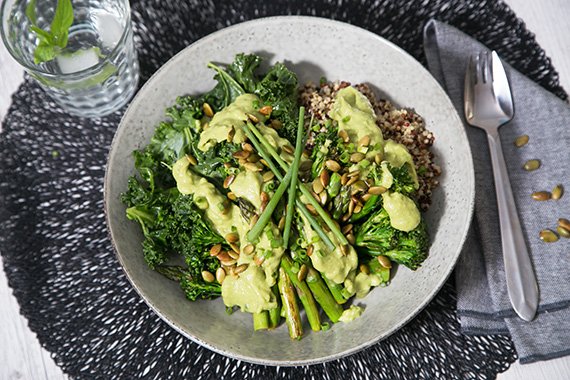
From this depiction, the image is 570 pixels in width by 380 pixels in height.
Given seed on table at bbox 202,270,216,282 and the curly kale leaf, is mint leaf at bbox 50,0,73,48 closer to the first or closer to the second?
seed on table at bbox 202,270,216,282

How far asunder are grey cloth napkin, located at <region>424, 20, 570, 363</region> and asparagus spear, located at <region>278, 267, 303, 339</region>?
29.3 inches

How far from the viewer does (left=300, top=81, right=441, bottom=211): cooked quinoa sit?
8.79ft

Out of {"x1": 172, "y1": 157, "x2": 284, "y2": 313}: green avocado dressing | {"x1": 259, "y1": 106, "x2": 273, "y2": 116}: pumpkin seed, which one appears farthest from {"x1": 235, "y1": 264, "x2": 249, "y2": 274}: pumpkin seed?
{"x1": 259, "y1": 106, "x2": 273, "y2": 116}: pumpkin seed

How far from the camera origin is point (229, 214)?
8.20ft

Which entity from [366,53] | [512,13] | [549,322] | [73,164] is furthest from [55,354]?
[512,13]

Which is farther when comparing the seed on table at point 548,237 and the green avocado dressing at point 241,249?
the seed on table at point 548,237

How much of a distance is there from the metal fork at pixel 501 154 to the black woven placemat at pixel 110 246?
229 mm

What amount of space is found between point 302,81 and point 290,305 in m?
1.08

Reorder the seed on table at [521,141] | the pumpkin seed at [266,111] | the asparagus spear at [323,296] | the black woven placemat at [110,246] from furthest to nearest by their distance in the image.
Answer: the seed on table at [521,141], the black woven placemat at [110,246], the pumpkin seed at [266,111], the asparagus spear at [323,296]

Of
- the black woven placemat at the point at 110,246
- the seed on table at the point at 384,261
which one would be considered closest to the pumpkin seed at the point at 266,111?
the seed on table at the point at 384,261

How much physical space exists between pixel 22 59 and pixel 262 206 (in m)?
1.37

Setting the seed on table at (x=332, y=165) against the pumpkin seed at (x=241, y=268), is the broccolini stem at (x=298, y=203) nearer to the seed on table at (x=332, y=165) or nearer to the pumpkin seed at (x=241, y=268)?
the seed on table at (x=332, y=165)

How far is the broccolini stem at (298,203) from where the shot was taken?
2383 mm

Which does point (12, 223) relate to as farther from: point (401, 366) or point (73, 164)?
point (401, 366)
